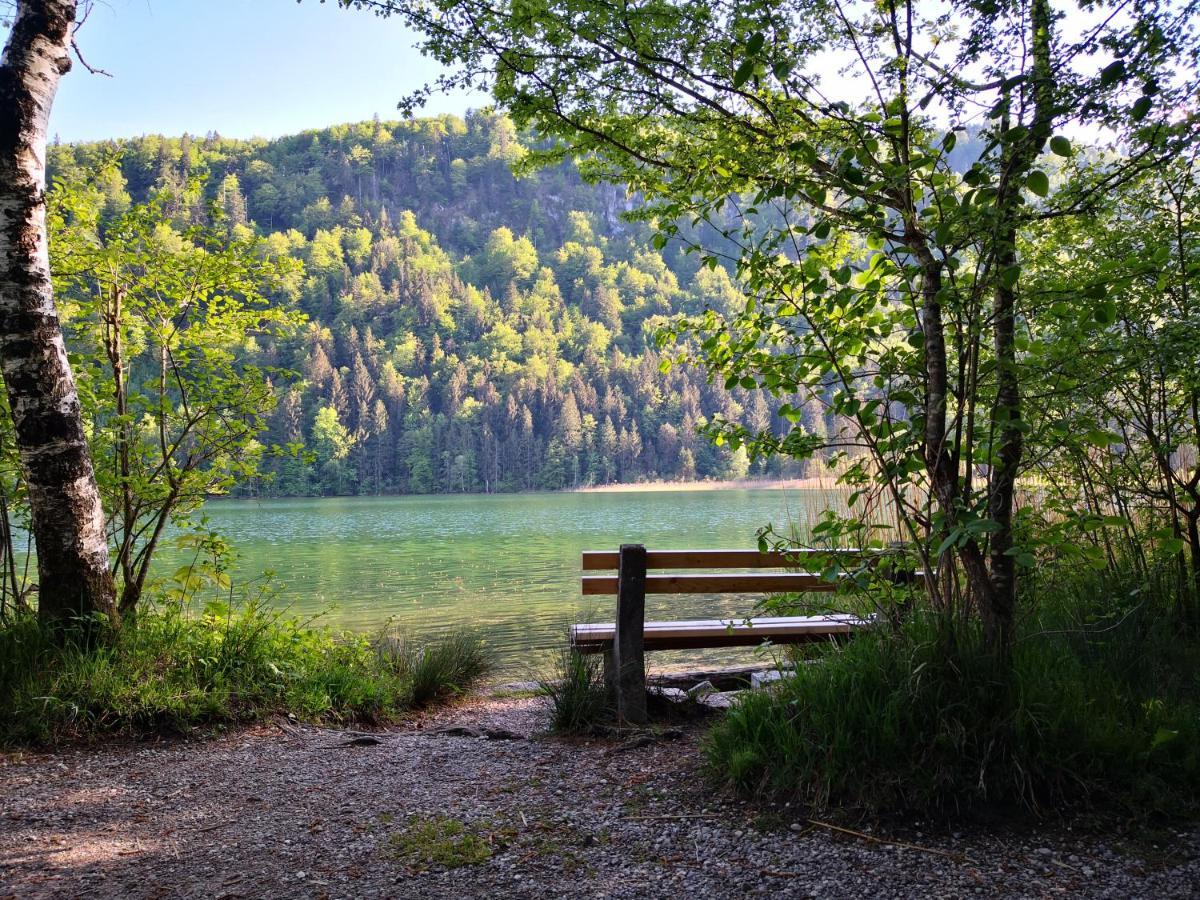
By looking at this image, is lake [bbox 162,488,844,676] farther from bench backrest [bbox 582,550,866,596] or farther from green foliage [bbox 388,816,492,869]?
green foliage [bbox 388,816,492,869]

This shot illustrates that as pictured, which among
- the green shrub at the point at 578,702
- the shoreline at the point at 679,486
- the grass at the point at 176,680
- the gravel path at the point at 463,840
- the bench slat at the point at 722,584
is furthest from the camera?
the shoreline at the point at 679,486

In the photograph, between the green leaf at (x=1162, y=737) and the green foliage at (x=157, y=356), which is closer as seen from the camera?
the green leaf at (x=1162, y=737)

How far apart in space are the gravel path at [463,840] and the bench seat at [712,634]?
33.4 inches

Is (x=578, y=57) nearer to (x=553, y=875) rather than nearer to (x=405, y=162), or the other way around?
(x=553, y=875)

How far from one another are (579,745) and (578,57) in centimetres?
321

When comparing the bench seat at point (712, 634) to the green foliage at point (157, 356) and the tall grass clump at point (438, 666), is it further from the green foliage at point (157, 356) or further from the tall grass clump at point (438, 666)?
the green foliage at point (157, 356)

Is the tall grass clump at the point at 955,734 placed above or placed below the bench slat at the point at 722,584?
below

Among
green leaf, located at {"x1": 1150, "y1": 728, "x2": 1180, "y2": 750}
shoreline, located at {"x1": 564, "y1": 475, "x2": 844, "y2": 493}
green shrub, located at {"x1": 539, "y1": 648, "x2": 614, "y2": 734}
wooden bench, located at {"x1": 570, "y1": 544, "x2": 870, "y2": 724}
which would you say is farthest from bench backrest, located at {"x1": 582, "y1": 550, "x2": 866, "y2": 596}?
shoreline, located at {"x1": 564, "y1": 475, "x2": 844, "y2": 493}

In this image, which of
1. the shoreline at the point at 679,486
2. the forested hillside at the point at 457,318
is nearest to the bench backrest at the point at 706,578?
the forested hillside at the point at 457,318

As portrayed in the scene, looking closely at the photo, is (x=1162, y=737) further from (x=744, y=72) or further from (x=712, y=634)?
(x=744, y=72)

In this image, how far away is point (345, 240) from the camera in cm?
13412

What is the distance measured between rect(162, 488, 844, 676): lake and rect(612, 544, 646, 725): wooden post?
1.95 metres

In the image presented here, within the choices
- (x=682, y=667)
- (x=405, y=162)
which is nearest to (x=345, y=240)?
(x=405, y=162)

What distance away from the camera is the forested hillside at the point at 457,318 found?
86.1 metres
